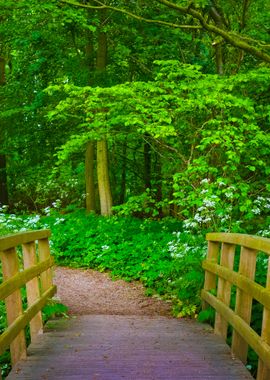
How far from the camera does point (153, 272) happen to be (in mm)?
9570

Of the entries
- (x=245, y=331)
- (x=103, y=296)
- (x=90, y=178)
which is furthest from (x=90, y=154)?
(x=245, y=331)

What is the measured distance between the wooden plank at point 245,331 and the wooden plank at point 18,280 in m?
1.97

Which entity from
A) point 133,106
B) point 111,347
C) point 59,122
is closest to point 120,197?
point 59,122

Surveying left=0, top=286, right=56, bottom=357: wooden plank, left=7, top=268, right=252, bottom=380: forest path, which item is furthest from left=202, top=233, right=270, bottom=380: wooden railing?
left=0, top=286, right=56, bottom=357: wooden plank

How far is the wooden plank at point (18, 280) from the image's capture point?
3888 millimetres

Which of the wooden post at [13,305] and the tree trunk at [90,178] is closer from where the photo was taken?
the wooden post at [13,305]

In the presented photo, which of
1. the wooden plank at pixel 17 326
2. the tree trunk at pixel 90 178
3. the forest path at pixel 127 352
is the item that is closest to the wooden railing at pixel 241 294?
the forest path at pixel 127 352

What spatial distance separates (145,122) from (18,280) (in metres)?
5.92

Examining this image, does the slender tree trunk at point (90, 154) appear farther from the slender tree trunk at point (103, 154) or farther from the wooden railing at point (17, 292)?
the wooden railing at point (17, 292)

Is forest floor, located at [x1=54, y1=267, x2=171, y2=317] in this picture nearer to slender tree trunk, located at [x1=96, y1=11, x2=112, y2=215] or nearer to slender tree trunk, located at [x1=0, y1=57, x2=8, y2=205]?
slender tree trunk, located at [x1=96, y1=11, x2=112, y2=215]

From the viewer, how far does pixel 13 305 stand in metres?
4.30

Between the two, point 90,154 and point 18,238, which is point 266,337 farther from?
point 90,154

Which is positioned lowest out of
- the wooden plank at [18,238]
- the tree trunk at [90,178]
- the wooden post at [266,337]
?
the tree trunk at [90,178]

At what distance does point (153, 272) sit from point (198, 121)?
3.47 meters
